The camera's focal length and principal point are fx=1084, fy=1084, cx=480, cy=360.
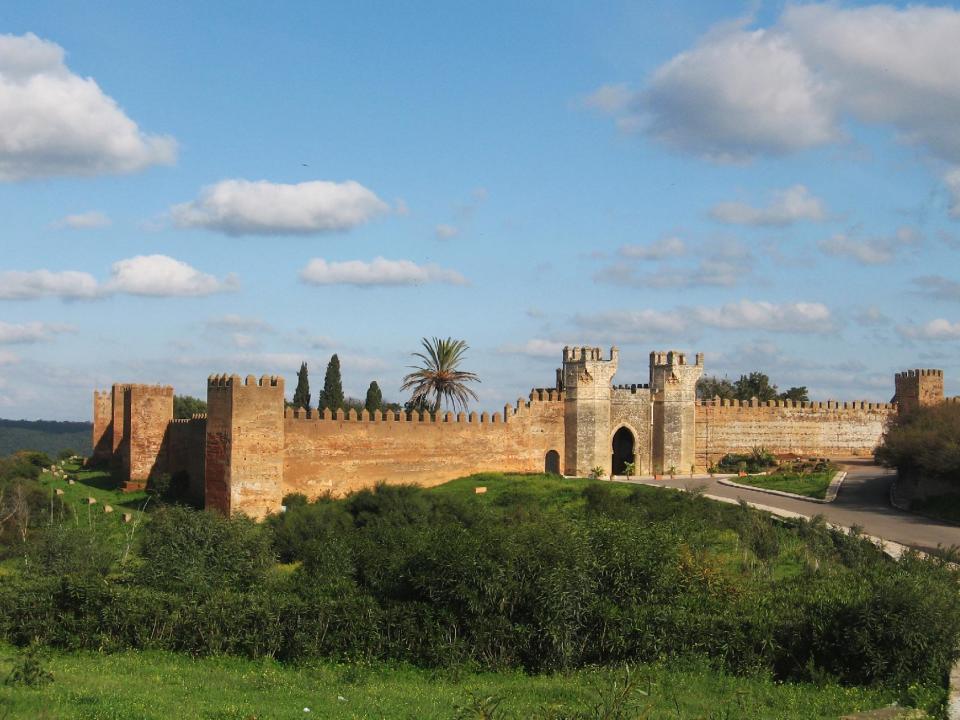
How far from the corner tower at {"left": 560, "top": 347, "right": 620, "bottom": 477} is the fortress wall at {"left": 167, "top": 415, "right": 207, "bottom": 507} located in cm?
1083

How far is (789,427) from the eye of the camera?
119ft

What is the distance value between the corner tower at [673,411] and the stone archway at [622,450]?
0.99 metres

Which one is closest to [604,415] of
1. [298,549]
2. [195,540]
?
[298,549]

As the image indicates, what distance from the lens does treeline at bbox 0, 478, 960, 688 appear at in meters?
12.2

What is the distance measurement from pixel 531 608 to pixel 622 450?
75.0 feet

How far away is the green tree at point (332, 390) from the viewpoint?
4116 cm

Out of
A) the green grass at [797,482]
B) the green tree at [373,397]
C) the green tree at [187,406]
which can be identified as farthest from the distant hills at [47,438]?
the green grass at [797,482]

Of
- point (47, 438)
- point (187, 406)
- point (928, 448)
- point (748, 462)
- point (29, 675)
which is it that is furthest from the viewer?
point (47, 438)

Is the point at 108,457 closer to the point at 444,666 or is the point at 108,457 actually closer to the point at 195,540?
the point at 195,540

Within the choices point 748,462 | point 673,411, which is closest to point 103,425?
point 673,411

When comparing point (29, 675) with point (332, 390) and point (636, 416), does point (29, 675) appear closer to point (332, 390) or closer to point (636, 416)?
point (636, 416)

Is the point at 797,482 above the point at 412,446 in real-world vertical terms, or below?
below

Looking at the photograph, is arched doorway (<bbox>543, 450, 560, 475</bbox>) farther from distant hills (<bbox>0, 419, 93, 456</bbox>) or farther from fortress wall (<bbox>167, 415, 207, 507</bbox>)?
distant hills (<bbox>0, 419, 93, 456</bbox>)

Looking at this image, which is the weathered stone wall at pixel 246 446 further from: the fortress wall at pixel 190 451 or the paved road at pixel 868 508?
the paved road at pixel 868 508
